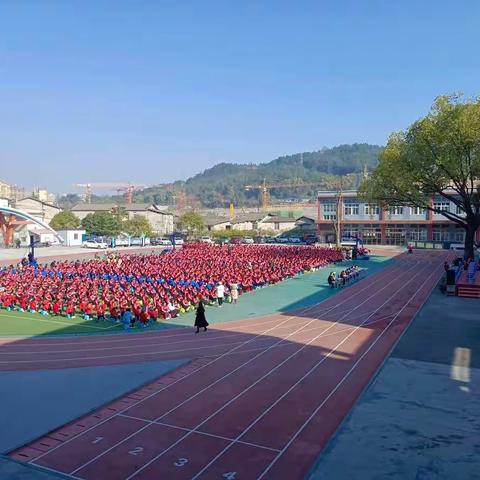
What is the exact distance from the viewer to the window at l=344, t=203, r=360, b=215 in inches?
2734

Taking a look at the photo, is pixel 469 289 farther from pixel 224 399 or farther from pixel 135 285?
pixel 224 399

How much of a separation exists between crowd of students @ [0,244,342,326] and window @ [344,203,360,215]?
117 feet

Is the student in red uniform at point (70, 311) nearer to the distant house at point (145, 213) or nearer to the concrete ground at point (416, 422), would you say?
the concrete ground at point (416, 422)

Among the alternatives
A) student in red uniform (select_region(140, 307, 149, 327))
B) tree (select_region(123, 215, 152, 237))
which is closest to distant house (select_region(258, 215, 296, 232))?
tree (select_region(123, 215, 152, 237))

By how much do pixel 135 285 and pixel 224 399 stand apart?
13738mm

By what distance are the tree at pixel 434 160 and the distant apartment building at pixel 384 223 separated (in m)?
24.7

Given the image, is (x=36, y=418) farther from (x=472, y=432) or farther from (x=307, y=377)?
(x=472, y=432)

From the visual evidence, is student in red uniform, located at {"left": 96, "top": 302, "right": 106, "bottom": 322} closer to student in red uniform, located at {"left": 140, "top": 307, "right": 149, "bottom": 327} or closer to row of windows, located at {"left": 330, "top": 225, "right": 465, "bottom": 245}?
student in red uniform, located at {"left": 140, "top": 307, "right": 149, "bottom": 327}

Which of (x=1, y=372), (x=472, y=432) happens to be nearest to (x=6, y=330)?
(x=1, y=372)

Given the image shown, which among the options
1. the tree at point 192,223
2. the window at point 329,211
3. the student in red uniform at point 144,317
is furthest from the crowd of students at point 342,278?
the tree at point 192,223

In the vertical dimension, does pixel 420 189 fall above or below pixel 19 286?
above

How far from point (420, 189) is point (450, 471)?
31.8 m

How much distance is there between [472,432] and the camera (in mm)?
9312

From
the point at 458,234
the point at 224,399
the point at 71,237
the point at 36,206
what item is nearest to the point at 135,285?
the point at 224,399
